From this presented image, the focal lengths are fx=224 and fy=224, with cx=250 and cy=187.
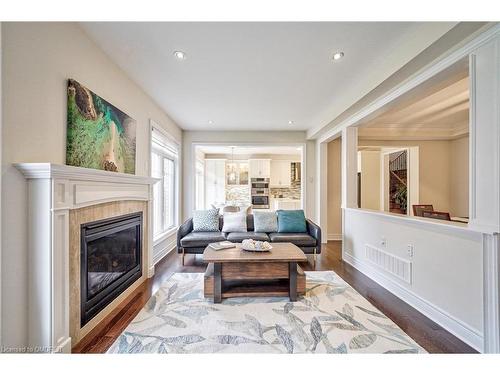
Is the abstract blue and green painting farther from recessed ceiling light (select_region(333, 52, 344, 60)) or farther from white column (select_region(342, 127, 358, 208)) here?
white column (select_region(342, 127, 358, 208))

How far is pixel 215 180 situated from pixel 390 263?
6098 mm

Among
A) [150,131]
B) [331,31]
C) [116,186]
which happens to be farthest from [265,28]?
[150,131]

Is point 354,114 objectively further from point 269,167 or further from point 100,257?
point 269,167

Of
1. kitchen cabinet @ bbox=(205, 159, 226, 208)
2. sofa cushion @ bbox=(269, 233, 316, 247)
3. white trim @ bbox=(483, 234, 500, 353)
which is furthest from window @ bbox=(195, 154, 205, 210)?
white trim @ bbox=(483, 234, 500, 353)

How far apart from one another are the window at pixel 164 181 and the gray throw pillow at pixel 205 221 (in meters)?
0.68

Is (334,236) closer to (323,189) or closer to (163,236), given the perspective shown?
(323,189)

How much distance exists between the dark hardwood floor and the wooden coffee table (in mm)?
786

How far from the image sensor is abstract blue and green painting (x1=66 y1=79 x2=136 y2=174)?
1.83m

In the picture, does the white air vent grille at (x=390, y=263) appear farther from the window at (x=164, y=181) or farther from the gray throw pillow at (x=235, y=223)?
the window at (x=164, y=181)

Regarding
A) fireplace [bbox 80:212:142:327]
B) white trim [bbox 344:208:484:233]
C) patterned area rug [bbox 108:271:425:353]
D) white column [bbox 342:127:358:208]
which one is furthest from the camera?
white column [bbox 342:127:358:208]

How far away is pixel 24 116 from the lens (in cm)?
144

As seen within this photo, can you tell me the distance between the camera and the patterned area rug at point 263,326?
1.71 metres

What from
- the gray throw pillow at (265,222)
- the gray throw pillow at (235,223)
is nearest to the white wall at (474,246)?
the gray throw pillow at (265,222)

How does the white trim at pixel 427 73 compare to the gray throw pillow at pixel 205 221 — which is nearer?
the white trim at pixel 427 73
